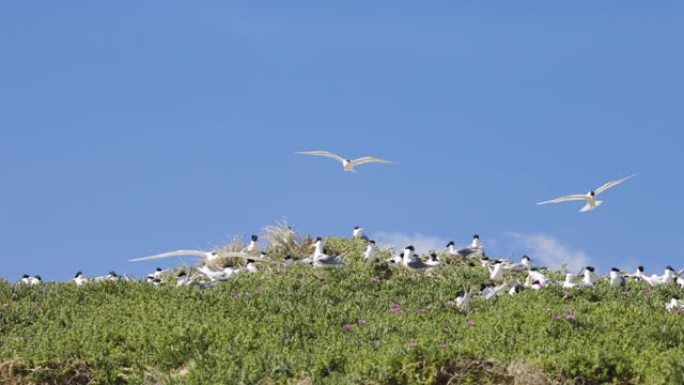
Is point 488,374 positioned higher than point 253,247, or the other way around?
point 253,247

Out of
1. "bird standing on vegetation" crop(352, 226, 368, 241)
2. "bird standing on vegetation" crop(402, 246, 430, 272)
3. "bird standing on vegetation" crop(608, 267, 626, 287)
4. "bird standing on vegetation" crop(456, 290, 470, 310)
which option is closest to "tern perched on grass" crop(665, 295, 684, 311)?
"bird standing on vegetation" crop(608, 267, 626, 287)

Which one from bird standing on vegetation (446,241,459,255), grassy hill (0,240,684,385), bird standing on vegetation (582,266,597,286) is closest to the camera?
grassy hill (0,240,684,385)

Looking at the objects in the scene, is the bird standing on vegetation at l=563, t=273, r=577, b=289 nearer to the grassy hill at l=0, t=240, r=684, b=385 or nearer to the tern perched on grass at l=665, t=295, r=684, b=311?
the grassy hill at l=0, t=240, r=684, b=385

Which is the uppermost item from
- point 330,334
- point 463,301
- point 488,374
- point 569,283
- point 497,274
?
point 497,274

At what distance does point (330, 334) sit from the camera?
42.7 ft

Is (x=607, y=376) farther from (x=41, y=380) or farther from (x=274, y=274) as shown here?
(x=274, y=274)

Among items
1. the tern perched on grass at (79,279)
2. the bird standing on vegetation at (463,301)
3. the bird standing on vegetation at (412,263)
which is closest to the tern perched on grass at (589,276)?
the bird standing on vegetation at (412,263)

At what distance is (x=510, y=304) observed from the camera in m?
15.3

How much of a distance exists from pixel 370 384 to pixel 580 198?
15.7m

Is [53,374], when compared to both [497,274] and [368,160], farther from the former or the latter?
[368,160]

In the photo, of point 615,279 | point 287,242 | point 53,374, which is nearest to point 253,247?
point 287,242

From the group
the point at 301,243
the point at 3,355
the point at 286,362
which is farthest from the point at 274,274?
the point at 286,362

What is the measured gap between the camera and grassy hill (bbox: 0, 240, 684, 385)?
35.3 feet

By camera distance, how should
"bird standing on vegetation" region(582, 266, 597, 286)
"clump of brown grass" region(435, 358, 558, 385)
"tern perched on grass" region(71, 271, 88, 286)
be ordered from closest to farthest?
1. "clump of brown grass" region(435, 358, 558, 385)
2. "tern perched on grass" region(71, 271, 88, 286)
3. "bird standing on vegetation" region(582, 266, 597, 286)
